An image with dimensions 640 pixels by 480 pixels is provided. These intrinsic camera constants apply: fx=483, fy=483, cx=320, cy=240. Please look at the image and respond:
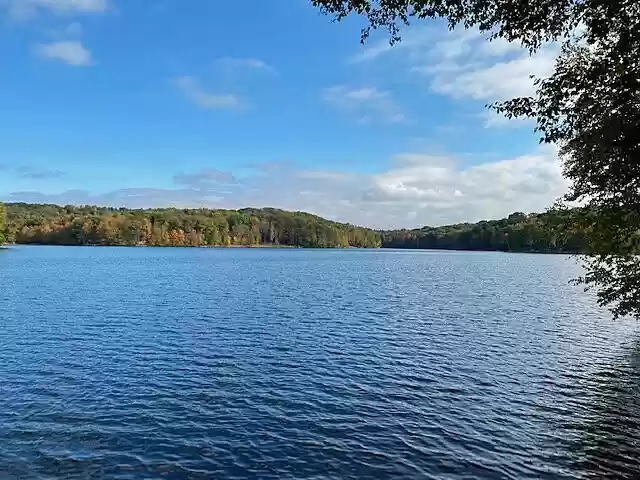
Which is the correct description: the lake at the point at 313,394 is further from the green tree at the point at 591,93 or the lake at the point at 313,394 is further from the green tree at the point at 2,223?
the green tree at the point at 2,223

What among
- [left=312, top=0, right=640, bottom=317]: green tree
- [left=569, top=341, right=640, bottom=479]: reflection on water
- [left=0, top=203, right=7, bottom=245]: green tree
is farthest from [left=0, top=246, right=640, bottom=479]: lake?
[left=0, top=203, right=7, bottom=245]: green tree

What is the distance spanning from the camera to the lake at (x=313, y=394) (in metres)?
12.0

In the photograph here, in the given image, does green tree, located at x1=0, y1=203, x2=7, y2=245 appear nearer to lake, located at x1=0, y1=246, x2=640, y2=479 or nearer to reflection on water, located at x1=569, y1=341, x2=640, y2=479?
lake, located at x1=0, y1=246, x2=640, y2=479

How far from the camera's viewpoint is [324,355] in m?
22.6

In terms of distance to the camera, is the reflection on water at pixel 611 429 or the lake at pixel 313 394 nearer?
the lake at pixel 313 394

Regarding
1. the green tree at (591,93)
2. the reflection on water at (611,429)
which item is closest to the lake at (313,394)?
the reflection on water at (611,429)

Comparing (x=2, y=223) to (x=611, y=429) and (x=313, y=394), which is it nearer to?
(x=313, y=394)

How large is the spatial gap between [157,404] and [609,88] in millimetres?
16137

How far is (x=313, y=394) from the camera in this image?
→ 55.7ft

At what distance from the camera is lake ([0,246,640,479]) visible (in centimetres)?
1198

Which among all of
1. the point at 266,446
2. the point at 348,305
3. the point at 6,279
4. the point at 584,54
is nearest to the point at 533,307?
the point at 348,305

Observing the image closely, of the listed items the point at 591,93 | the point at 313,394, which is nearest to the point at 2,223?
the point at 313,394

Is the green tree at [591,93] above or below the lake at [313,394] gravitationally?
above

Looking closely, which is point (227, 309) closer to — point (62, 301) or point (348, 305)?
point (348, 305)
